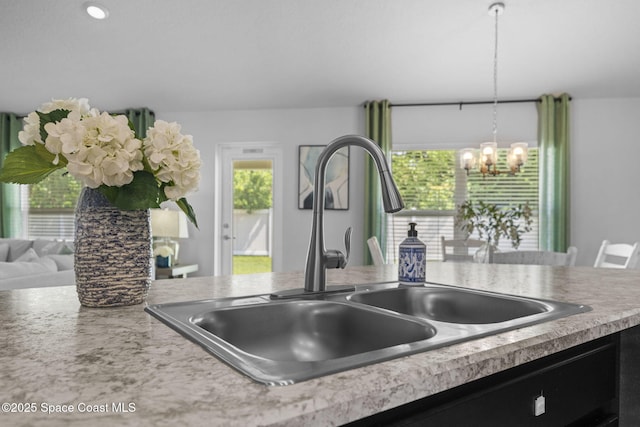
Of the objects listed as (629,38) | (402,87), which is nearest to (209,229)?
(402,87)

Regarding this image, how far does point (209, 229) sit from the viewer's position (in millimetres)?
5465

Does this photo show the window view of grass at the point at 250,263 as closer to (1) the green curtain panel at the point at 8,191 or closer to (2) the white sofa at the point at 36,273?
(2) the white sofa at the point at 36,273

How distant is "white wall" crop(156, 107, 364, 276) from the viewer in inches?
207

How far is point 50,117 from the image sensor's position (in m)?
0.88

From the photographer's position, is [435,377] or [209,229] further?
[209,229]

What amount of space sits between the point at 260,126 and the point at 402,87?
175cm

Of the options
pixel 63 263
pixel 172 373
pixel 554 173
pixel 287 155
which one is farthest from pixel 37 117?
pixel 554 173

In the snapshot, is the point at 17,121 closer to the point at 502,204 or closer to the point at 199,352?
the point at 502,204

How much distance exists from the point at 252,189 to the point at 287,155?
606 mm

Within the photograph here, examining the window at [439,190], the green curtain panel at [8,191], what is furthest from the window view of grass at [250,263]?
the green curtain panel at [8,191]

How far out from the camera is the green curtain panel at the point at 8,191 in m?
5.79

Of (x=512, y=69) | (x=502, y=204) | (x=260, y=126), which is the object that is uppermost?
(x=512, y=69)

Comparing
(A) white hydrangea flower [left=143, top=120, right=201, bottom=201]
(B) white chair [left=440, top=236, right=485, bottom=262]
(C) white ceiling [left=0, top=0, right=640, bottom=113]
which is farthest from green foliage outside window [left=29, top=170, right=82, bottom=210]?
(A) white hydrangea flower [left=143, top=120, right=201, bottom=201]

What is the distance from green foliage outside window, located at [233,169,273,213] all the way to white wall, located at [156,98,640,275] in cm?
26
